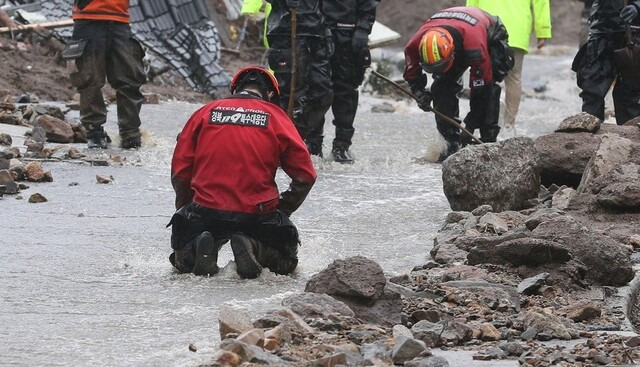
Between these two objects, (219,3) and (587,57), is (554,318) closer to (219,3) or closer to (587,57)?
(587,57)

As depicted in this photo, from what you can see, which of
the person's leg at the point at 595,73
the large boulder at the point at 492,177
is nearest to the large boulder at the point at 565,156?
the large boulder at the point at 492,177

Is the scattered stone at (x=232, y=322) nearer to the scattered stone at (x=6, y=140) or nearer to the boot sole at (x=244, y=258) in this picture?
the boot sole at (x=244, y=258)

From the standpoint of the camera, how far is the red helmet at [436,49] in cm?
1105

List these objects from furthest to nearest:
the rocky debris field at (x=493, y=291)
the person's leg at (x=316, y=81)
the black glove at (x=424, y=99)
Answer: the black glove at (x=424, y=99), the person's leg at (x=316, y=81), the rocky debris field at (x=493, y=291)

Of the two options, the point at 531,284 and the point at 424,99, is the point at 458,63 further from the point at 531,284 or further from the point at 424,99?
the point at 531,284

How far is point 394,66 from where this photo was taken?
73.9 feet

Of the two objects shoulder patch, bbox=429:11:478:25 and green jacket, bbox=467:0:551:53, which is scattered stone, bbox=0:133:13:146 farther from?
green jacket, bbox=467:0:551:53

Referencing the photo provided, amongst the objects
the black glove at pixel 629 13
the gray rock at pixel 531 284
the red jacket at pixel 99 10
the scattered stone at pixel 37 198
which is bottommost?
the scattered stone at pixel 37 198

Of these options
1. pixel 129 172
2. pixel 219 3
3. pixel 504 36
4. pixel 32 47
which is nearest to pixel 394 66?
pixel 219 3

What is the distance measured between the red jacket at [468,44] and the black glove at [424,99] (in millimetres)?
130

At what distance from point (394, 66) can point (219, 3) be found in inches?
130

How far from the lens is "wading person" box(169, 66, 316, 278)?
268 inches

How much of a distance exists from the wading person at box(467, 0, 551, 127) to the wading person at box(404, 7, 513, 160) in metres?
2.24

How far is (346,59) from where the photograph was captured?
450 inches
